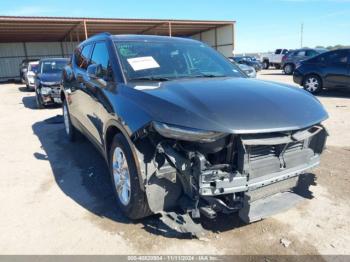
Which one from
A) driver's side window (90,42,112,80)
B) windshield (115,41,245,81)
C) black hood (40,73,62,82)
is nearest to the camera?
windshield (115,41,245,81)

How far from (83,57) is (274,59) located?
2841cm

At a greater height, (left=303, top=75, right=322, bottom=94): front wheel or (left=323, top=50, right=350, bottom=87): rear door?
(left=323, top=50, right=350, bottom=87): rear door

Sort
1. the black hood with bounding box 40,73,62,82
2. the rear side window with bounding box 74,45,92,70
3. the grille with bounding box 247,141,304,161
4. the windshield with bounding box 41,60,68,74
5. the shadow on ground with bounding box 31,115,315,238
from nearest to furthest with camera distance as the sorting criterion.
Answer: the grille with bounding box 247,141,304,161, the shadow on ground with bounding box 31,115,315,238, the rear side window with bounding box 74,45,92,70, the black hood with bounding box 40,73,62,82, the windshield with bounding box 41,60,68,74

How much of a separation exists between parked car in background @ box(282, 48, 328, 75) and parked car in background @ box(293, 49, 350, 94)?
34.3 feet

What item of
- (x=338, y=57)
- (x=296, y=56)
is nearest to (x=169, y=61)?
(x=338, y=57)

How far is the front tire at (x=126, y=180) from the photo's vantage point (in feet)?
9.72

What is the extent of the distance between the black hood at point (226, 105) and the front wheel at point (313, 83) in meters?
9.20

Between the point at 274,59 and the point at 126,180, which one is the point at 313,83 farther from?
the point at 274,59

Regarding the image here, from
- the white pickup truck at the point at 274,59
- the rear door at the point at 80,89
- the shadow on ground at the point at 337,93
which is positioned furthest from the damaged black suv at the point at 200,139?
the white pickup truck at the point at 274,59

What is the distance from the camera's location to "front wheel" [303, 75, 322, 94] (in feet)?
38.0

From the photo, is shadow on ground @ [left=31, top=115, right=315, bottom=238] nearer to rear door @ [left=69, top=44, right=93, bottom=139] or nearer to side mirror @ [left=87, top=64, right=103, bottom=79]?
rear door @ [left=69, top=44, right=93, bottom=139]

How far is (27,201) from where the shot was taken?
13.0 ft

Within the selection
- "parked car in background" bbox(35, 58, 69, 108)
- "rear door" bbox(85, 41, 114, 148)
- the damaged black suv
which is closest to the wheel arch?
the damaged black suv

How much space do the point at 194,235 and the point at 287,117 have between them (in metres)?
1.32
